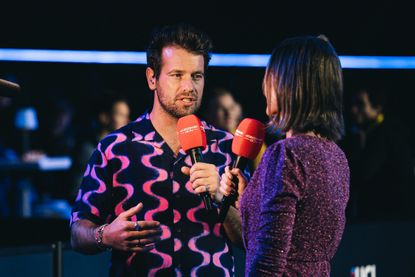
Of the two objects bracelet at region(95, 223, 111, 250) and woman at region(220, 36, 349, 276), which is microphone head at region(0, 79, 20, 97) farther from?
woman at region(220, 36, 349, 276)

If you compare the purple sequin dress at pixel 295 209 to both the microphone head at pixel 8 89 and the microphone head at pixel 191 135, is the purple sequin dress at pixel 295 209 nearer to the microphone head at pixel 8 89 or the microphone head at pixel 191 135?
the microphone head at pixel 191 135

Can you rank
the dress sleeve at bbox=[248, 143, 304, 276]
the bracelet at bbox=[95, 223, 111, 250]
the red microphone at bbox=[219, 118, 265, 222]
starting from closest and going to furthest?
1. the dress sleeve at bbox=[248, 143, 304, 276]
2. the red microphone at bbox=[219, 118, 265, 222]
3. the bracelet at bbox=[95, 223, 111, 250]

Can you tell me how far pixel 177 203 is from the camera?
2.07 metres

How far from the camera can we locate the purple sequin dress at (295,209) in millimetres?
1528

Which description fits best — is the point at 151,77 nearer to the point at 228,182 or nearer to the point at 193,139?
the point at 193,139

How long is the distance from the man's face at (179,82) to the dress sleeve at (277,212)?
1.98ft

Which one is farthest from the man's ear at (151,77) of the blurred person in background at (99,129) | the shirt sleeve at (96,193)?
the blurred person in background at (99,129)

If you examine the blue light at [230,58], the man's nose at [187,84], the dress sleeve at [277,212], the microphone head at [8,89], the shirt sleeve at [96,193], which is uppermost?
the blue light at [230,58]

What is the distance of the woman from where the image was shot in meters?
1.54

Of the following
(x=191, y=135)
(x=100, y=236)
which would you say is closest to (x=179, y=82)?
(x=191, y=135)

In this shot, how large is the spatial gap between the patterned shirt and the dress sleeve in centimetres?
47

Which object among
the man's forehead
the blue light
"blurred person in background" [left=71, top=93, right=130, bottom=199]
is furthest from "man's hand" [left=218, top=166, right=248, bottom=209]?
the blue light

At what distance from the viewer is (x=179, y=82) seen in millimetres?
2146

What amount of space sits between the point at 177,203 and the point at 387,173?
2247mm
